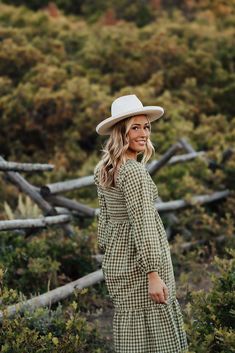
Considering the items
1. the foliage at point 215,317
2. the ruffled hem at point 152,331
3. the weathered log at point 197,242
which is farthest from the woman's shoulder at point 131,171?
the weathered log at point 197,242

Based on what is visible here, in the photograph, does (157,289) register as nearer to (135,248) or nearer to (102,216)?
(135,248)

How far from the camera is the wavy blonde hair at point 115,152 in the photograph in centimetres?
344

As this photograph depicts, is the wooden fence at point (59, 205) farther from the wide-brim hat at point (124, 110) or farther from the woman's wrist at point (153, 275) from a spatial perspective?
the wide-brim hat at point (124, 110)

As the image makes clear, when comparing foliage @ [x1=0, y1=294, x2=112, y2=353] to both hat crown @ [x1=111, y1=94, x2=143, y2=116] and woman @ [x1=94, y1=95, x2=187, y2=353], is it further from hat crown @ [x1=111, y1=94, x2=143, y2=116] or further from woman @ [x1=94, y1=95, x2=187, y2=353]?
hat crown @ [x1=111, y1=94, x2=143, y2=116]

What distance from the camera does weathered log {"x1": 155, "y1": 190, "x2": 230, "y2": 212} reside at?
718 centimetres

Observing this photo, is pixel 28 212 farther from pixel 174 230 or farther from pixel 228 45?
pixel 228 45

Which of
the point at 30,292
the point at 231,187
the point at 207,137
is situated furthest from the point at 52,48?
the point at 30,292

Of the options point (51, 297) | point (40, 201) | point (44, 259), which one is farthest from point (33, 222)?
point (51, 297)

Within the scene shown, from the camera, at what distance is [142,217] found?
333 centimetres

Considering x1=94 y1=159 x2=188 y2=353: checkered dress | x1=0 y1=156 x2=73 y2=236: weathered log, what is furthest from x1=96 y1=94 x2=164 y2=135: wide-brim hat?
x1=0 y1=156 x2=73 y2=236: weathered log

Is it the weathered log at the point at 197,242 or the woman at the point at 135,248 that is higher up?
the woman at the point at 135,248

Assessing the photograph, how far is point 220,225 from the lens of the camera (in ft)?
25.3

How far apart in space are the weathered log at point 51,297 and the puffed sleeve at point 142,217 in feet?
3.31

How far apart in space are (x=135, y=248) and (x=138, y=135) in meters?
0.57
